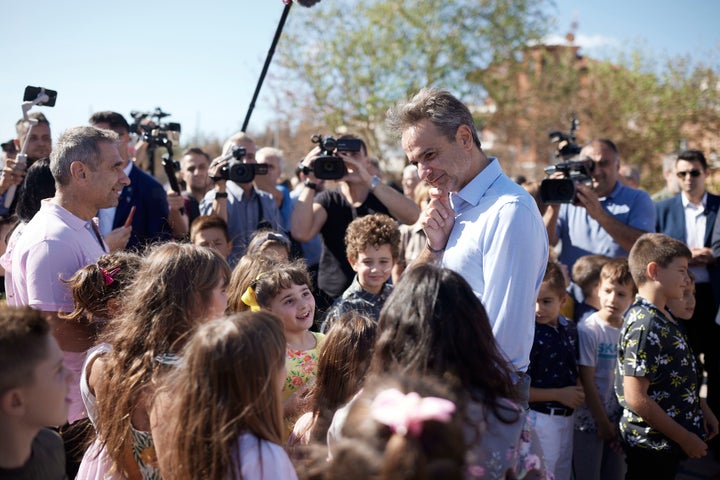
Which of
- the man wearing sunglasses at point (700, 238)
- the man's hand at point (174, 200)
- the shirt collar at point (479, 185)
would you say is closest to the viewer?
the shirt collar at point (479, 185)

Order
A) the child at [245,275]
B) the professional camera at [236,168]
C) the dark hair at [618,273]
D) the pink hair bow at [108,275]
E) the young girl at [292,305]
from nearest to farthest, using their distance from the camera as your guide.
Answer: the pink hair bow at [108,275] < the young girl at [292,305] < the child at [245,275] < the dark hair at [618,273] < the professional camera at [236,168]

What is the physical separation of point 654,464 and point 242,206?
3.37 m

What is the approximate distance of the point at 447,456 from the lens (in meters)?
1.45

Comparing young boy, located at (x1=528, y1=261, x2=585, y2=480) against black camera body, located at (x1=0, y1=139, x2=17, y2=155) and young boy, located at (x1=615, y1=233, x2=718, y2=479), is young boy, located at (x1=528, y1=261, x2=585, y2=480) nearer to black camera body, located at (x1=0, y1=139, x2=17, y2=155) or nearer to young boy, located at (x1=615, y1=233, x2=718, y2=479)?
young boy, located at (x1=615, y1=233, x2=718, y2=479)

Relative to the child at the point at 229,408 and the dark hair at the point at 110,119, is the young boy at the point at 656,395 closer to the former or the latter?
the child at the point at 229,408

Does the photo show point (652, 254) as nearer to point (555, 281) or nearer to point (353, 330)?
point (555, 281)

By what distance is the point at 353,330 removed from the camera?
266 cm

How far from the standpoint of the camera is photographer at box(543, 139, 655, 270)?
16.2ft

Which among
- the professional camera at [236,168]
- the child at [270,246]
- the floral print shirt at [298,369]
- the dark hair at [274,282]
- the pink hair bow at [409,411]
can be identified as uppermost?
the professional camera at [236,168]

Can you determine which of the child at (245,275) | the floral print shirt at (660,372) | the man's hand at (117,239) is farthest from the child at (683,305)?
the man's hand at (117,239)

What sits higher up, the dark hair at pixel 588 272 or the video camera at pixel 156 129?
the video camera at pixel 156 129

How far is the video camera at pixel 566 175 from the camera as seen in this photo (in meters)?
4.67

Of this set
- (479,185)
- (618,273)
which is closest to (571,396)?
(618,273)

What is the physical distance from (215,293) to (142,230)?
Answer: 2.25 m
